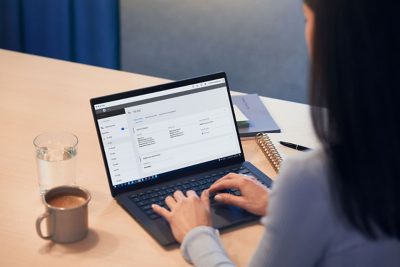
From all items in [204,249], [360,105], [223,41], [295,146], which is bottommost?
[204,249]

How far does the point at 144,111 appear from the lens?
1367 mm

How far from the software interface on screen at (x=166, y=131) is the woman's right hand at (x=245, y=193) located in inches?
3.9

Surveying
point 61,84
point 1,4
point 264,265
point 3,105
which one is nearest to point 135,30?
point 1,4

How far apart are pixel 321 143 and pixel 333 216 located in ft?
0.34

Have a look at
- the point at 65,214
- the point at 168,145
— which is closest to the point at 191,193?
the point at 168,145

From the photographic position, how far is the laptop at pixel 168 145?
132cm

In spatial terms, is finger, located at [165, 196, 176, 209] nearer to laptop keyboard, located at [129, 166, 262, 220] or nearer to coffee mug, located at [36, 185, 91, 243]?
laptop keyboard, located at [129, 166, 262, 220]

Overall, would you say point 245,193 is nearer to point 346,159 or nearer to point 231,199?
point 231,199

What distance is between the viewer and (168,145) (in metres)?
1.39

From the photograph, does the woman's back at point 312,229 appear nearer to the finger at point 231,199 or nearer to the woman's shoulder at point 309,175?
the woman's shoulder at point 309,175

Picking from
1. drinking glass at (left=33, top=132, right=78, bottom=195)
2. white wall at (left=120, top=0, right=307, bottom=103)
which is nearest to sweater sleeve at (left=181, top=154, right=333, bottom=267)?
drinking glass at (left=33, top=132, right=78, bottom=195)

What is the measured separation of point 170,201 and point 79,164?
31cm

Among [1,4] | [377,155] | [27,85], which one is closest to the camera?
[377,155]

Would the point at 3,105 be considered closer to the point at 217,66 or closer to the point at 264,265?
the point at 264,265
